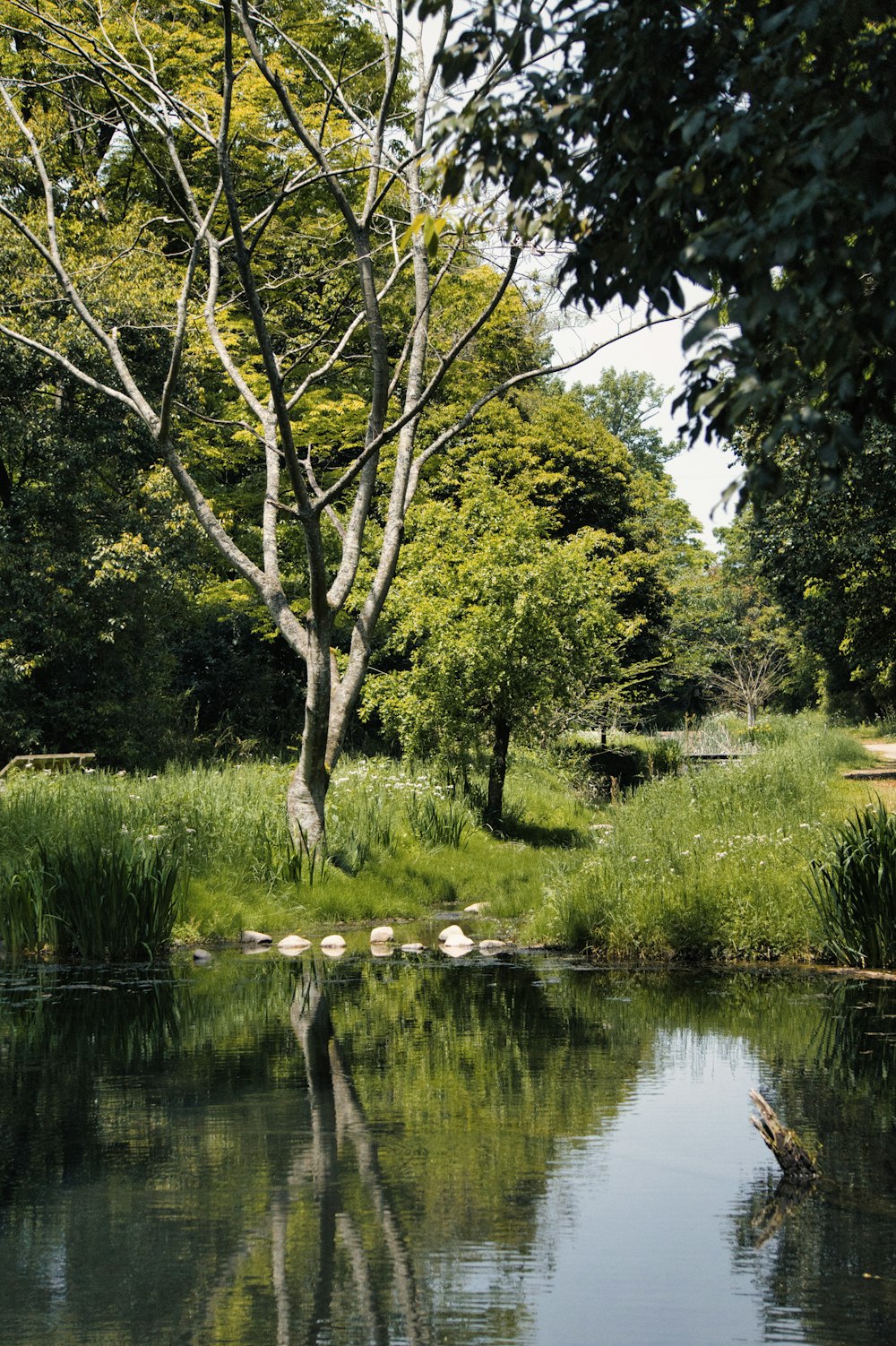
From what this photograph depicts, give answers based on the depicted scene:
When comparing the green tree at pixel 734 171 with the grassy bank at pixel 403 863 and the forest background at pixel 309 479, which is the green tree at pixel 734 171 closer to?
the forest background at pixel 309 479

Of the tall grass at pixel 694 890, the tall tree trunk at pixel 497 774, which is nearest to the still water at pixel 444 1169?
the tall grass at pixel 694 890

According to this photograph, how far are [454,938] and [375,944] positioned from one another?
2.38 ft

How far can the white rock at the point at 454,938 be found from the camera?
39.5ft

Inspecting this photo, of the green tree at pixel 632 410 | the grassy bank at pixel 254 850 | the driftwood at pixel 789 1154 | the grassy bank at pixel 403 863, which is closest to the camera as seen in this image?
the driftwood at pixel 789 1154

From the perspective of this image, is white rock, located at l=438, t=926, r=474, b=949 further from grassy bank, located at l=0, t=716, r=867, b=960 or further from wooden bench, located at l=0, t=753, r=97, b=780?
wooden bench, located at l=0, t=753, r=97, b=780

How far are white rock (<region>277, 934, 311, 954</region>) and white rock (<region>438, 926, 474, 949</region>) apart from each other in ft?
4.01

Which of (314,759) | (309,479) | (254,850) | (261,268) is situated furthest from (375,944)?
(261,268)

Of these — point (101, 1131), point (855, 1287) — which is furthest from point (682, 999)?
point (855, 1287)

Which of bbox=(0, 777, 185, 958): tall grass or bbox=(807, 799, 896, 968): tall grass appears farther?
bbox=(0, 777, 185, 958): tall grass

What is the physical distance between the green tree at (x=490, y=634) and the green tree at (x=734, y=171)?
13.2m

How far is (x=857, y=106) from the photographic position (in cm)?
358

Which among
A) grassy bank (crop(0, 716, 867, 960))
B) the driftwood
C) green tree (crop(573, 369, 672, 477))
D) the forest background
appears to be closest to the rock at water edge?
grassy bank (crop(0, 716, 867, 960))

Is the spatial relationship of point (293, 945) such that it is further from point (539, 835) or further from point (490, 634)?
point (539, 835)

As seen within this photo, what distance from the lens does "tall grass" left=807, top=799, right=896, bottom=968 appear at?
32.4 feet
